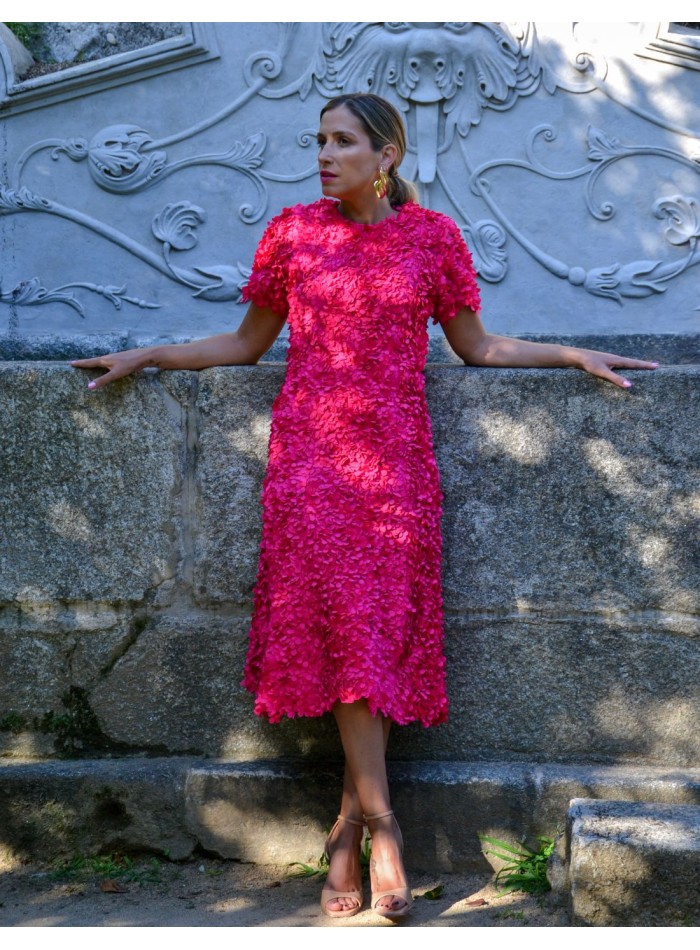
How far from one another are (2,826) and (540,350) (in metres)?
1.70

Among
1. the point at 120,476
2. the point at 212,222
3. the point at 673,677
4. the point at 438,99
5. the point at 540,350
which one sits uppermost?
the point at 438,99

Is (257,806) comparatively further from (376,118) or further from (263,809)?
(376,118)

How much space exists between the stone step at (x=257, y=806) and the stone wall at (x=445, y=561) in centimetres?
7

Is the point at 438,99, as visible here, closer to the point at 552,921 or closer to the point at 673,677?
the point at 673,677

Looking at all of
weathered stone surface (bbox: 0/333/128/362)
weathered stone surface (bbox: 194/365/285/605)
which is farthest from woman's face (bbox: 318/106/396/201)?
weathered stone surface (bbox: 0/333/128/362)

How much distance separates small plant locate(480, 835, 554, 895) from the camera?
2521mm

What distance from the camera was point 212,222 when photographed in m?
3.73

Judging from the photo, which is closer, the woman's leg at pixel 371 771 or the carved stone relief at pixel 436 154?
the woman's leg at pixel 371 771

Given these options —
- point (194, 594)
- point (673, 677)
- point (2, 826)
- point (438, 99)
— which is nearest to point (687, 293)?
point (438, 99)

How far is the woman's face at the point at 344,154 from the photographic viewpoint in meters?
2.54

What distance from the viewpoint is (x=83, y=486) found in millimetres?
2686

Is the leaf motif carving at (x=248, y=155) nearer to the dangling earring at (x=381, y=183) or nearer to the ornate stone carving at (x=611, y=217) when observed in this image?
the ornate stone carving at (x=611, y=217)

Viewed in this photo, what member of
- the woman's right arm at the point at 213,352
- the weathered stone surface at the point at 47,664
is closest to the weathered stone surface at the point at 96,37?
the woman's right arm at the point at 213,352

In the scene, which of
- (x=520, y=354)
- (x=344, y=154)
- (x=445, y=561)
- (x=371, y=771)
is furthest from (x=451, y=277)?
(x=371, y=771)
